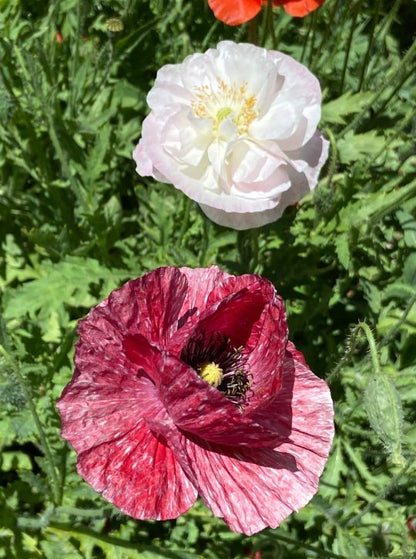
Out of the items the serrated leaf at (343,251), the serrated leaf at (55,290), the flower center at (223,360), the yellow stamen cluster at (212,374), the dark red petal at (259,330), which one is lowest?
the serrated leaf at (55,290)

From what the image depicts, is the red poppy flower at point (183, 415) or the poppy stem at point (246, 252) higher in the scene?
the red poppy flower at point (183, 415)

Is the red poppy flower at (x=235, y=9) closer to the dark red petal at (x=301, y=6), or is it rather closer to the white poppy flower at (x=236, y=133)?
the dark red petal at (x=301, y=6)

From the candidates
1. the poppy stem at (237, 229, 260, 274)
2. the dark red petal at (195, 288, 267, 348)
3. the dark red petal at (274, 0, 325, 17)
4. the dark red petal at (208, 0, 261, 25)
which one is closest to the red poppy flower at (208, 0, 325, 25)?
the dark red petal at (208, 0, 261, 25)

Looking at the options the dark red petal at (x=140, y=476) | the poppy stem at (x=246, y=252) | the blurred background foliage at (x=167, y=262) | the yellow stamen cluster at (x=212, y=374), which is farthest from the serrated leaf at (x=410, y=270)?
the dark red petal at (x=140, y=476)

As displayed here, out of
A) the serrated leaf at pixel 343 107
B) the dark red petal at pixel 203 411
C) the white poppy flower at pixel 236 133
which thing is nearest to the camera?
the dark red petal at pixel 203 411

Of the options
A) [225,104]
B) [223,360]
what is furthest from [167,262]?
[223,360]

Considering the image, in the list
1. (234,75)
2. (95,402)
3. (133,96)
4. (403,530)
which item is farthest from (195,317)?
(133,96)
